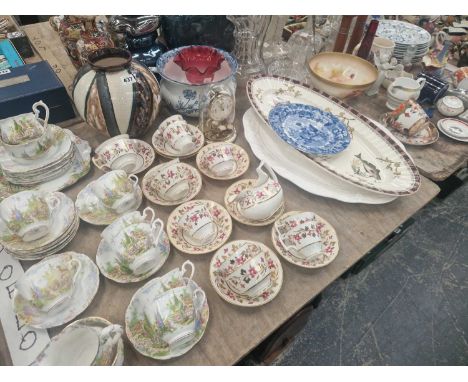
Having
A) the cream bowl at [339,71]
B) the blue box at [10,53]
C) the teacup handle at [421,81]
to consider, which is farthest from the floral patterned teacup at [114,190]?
the teacup handle at [421,81]

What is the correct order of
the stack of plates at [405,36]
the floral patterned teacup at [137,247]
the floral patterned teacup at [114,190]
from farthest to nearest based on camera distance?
the stack of plates at [405,36] < the floral patterned teacup at [114,190] < the floral patterned teacup at [137,247]

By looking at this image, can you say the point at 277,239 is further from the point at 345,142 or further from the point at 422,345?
the point at 422,345

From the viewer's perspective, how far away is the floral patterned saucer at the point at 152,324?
0.72m

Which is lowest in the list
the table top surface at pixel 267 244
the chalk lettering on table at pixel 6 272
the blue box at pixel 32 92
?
the table top surface at pixel 267 244

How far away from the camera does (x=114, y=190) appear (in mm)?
921

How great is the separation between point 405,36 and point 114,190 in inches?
70.0

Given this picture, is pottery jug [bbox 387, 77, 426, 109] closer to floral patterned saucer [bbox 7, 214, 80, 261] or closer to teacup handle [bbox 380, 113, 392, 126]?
teacup handle [bbox 380, 113, 392, 126]

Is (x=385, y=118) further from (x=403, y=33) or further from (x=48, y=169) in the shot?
(x=48, y=169)

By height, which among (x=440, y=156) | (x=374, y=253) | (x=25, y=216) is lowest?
(x=374, y=253)

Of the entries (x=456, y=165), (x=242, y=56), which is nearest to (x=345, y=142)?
(x=456, y=165)

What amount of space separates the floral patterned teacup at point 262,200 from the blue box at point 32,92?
31.6 inches

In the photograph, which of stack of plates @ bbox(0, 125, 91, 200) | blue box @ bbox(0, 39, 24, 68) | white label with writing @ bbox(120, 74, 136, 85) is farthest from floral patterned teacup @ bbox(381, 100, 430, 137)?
blue box @ bbox(0, 39, 24, 68)

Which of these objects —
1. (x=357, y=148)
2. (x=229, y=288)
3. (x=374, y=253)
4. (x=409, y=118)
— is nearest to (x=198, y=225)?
(x=229, y=288)

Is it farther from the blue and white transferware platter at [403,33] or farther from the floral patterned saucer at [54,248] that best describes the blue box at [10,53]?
the blue and white transferware platter at [403,33]
